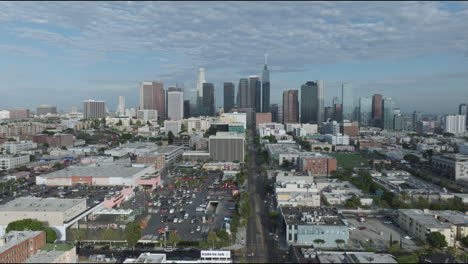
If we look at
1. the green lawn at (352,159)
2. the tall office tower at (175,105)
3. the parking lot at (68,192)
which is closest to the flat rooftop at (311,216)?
the parking lot at (68,192)

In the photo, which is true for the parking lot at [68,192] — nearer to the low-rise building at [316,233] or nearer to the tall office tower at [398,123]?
the low-rise building at [316,233]

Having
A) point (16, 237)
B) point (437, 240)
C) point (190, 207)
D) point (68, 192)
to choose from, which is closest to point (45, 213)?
point (16, 237)

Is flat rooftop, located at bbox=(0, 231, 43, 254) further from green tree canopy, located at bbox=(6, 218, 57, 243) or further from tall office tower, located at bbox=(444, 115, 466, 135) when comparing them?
tall office tower, located at bbox=(444, 115, 466, 135)

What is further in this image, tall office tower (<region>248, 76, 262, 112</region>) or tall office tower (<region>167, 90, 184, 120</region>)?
tall office tower (<region>248, 76, 262, 112</region>)

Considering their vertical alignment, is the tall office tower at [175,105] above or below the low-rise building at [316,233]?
above

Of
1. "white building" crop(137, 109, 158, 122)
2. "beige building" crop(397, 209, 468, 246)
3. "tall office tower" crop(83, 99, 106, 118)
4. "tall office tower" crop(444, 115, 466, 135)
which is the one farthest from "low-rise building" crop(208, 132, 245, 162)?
"tall office tower" crop(83, 99, 106, 118)

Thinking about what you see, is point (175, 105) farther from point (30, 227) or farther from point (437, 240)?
point (437, 240)
